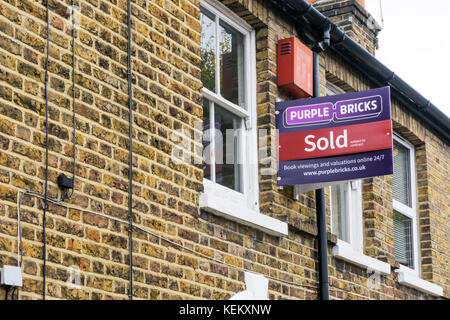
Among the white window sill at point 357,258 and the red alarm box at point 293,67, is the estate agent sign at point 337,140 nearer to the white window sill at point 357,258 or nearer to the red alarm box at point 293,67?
the red alarm box at point 293,67

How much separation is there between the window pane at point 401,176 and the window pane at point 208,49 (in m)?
4.14

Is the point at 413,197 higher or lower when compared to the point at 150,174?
higher

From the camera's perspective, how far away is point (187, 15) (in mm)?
7773

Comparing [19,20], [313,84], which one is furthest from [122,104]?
[313,84]

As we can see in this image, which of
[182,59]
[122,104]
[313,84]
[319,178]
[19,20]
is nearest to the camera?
[19,20]

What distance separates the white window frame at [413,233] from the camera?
11.1 meters

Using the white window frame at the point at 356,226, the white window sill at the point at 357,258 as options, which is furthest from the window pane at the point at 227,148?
the white window frame at the point at 356,226

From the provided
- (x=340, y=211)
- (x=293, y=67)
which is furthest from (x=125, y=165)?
(x=340, y=211)

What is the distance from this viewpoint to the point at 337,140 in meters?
8.32

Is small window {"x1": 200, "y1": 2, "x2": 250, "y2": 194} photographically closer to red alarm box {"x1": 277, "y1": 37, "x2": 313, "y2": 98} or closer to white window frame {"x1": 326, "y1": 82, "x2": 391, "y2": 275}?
red alarm box {"x1": 277, "y1": 37, "x2": 313, "y2": 98}

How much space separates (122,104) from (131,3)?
83 cm

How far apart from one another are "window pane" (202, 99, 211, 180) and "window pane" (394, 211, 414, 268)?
4213mm

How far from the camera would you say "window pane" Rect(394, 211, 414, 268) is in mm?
11609
